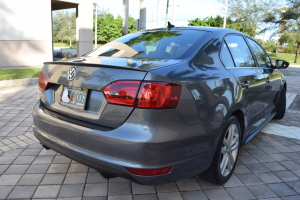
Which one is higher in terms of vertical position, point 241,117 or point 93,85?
point 93,85

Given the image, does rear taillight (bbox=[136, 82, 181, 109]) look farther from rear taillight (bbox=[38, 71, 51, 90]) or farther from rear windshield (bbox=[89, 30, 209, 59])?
rear taillight (bbox=[38, 71, 51, 90])

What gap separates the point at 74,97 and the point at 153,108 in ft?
2.50

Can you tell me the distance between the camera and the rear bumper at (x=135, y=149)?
1930 millimetres

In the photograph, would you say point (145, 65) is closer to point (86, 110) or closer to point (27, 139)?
point (86, 110)

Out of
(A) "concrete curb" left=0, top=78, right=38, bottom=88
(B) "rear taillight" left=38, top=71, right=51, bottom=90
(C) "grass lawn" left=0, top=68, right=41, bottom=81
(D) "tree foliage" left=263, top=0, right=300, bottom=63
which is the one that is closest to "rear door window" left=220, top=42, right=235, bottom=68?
(B) "rear taillight" left=38, top=71, right=51, bottom=90

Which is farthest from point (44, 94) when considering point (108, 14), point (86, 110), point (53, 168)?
point (108, 14)

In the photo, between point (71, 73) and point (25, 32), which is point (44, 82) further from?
point (25, 32)

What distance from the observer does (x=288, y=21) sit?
2794cm

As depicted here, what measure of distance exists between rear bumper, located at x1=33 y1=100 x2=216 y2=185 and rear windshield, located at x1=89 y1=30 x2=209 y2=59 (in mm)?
782

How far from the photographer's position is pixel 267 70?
12.6ft

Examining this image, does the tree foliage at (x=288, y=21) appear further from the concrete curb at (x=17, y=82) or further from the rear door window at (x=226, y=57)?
the rear door window at (x=226, y=57)

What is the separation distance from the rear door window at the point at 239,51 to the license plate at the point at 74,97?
1.69 metres

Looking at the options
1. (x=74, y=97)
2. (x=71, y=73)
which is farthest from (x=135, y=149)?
(x=71, y=73)

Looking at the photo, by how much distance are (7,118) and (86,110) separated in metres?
3.27
